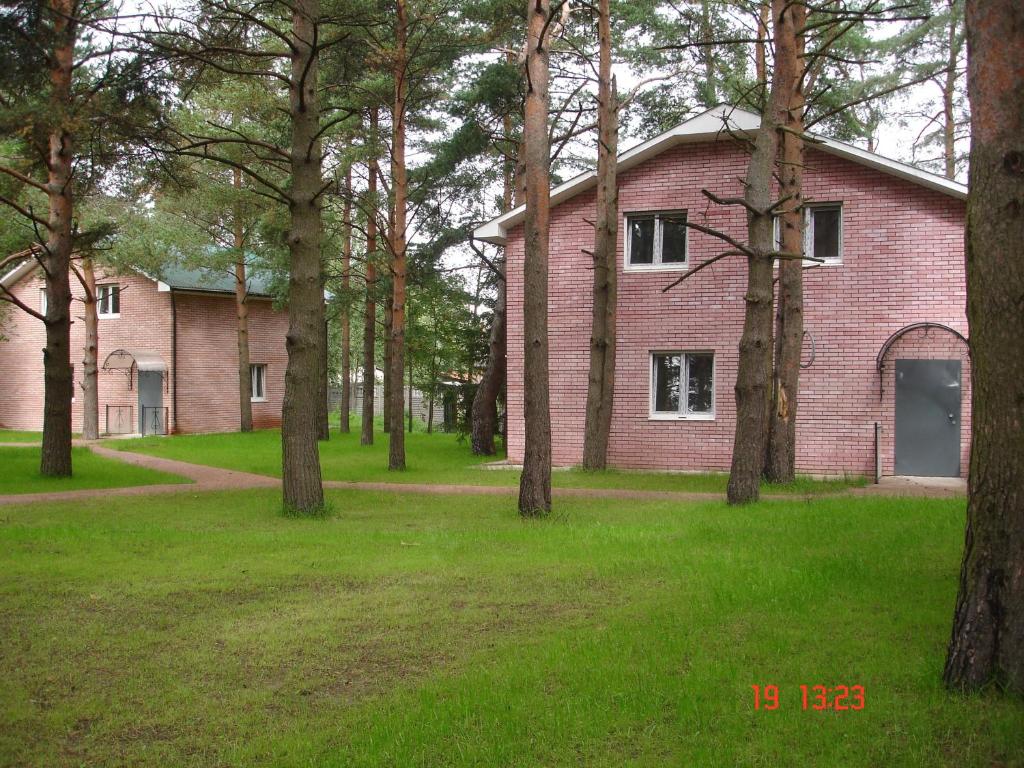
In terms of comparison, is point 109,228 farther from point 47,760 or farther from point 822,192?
point 47,760

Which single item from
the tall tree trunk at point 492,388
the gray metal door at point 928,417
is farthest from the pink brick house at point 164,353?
the gray metal door at point 928,417

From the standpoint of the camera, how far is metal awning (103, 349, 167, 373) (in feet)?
110

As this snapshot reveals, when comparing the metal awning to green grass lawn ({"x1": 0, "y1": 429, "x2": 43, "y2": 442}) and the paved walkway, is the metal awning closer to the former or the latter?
green grass lawn ({"x1": 0, "y1": 429, "x2": 43, "y2": 442})

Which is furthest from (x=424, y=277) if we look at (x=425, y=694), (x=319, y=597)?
(x=425, y=694)

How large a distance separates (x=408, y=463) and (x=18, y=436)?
18.9m

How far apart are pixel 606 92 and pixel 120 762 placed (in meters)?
16.6

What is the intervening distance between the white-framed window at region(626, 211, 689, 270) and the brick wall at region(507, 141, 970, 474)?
0.20m

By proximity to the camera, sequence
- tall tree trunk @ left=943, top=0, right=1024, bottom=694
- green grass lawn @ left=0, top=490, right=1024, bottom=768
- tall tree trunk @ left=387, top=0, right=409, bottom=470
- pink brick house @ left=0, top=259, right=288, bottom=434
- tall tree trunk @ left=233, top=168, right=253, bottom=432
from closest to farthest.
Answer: green grass lawn @ left=0, top=490, right=1024, bottom=768, tall tree trunk @ left=943, top=0, right=1024, bottom=694, tall tree trunk @ left=387, top=0, right=409, bottom=470, tall tree trunk @ left=233, top=168, right=253, bottom=432, pink brick house @ left=0, top=259, right=288, bottom=434

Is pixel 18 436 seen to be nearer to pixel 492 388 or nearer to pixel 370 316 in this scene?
pixel 370 316

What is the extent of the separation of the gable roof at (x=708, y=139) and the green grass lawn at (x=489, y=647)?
28.8ft

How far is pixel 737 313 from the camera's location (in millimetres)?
18391

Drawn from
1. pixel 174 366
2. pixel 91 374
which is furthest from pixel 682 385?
pixel 174 366

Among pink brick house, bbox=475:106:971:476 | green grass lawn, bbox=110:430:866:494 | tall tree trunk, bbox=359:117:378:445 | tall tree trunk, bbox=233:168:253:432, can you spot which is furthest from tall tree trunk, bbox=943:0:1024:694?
tall tree trunk, bbox=233:168:253:432

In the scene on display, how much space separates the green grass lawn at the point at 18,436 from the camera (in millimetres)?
30688
